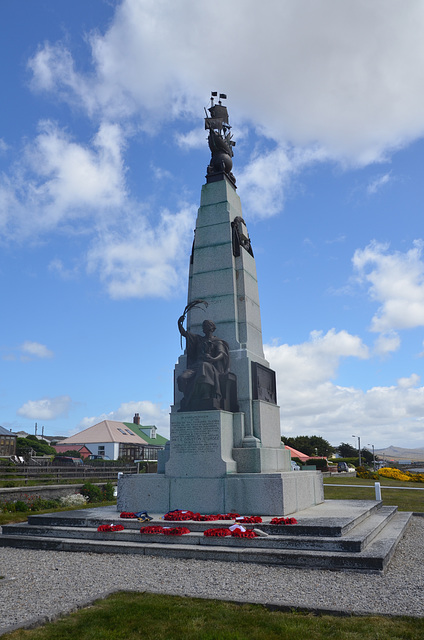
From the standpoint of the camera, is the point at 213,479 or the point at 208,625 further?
the point at 213,479

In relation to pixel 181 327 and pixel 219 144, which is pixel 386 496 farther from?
pixel 219 144

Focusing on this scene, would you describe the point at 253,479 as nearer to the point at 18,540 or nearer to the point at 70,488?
the point at 18,540

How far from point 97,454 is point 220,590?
6014cm

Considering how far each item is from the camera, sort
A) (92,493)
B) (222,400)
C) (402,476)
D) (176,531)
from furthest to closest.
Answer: (402,476), (92,493), (222,400), (176,531)

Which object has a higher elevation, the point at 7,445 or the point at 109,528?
the point at 7,445

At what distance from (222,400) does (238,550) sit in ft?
16.2

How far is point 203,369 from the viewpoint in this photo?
13.0m

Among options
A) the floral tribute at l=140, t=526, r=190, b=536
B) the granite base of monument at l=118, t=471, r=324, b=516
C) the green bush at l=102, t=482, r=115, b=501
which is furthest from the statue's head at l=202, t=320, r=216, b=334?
the green bush at l=102, t=482, r=115, b=501

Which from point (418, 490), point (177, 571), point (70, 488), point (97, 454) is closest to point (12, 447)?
point (97, 454)

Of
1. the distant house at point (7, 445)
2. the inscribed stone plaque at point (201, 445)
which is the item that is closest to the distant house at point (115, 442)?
the distant house at point (7, 445)

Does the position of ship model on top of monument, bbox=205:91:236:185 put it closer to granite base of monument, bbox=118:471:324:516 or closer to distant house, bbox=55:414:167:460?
granite base of monument, bbox=118:471:324:516

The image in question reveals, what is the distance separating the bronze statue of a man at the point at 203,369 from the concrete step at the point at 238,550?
405 centimetres

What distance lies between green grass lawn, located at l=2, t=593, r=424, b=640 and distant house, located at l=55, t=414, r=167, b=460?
56.5 meters

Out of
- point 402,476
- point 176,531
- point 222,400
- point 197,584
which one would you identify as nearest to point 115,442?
point 402,476
